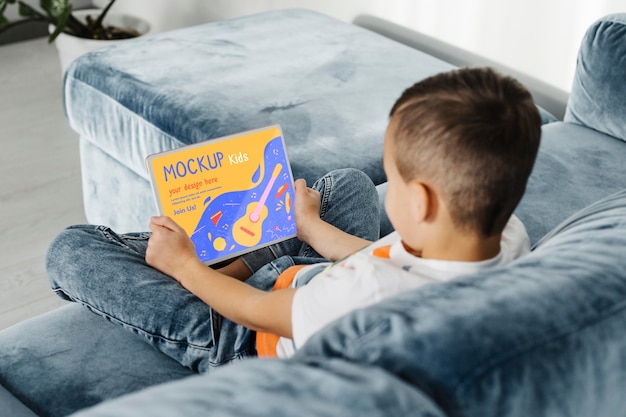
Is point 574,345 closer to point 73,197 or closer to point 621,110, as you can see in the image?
point 621,110

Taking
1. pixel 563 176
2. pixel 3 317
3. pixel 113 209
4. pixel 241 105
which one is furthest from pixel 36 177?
pixel 563 176

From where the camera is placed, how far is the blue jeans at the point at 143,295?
1.14m

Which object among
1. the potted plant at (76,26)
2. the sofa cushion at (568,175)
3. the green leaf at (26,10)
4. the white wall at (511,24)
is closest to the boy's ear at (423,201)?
the sofa cushion at (568,175)

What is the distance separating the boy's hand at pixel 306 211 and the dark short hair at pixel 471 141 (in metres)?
0.44

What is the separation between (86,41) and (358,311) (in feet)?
7.65

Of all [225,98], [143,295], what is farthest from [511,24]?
[143,295]

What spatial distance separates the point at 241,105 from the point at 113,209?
0.46 m

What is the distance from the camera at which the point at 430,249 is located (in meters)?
0.96

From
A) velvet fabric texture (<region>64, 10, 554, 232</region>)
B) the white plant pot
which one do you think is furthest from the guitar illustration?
the white plant pot

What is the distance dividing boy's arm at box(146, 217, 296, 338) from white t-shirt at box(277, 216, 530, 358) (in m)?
0.04

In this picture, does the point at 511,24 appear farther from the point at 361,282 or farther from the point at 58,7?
the point at 361,282

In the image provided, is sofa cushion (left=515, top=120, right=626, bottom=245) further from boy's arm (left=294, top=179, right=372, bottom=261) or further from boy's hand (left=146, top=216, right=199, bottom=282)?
boy's hand (left=146, top=216, right=199, bottom=282)

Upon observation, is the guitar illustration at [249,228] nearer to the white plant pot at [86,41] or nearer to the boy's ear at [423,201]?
the boy's ear at [423,201]

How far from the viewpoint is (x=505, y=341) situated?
669 millimetres
